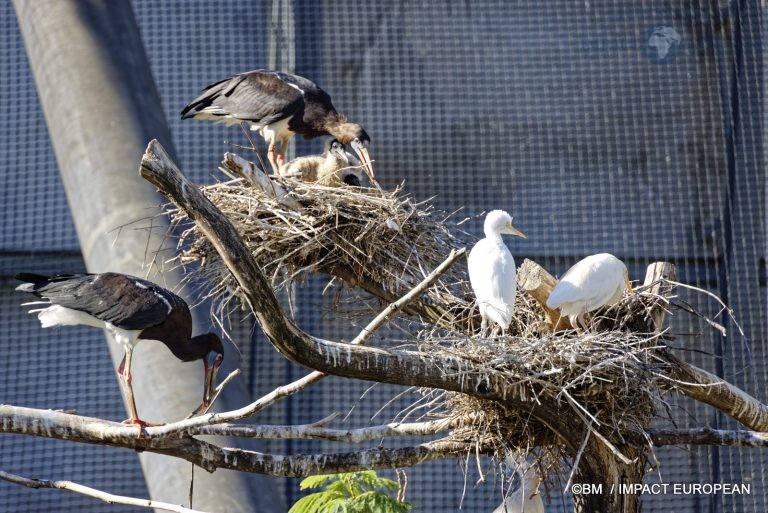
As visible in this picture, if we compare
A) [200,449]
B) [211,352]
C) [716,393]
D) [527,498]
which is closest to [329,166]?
[211,352]

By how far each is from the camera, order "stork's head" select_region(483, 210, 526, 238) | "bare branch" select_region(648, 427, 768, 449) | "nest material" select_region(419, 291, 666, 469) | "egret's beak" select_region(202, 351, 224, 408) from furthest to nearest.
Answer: "egret's beak" select_region(202, 351, 224, 408) < "stork's head" select_region(483, 210, 526, 238) < "bare branch" select_region(648, 427, 768, 449) < "nest material" select_region(419, 291, 666, 469)

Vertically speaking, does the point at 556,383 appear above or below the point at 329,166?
below

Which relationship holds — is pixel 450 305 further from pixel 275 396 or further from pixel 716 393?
pixel 275 396

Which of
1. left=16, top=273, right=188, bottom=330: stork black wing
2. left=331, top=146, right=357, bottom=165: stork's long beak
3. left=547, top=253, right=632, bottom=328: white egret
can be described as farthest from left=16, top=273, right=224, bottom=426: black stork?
left=547, top=253, right=632, bottom=328: white egret

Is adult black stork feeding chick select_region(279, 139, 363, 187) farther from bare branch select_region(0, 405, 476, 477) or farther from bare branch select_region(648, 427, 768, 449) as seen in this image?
bare branch select_region(648, 427, 768, 449)

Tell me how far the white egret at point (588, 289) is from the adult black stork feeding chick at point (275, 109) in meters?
1.11

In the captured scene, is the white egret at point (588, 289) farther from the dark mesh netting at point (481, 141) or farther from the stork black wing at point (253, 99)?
the dark mesh netting at point (481, 141)

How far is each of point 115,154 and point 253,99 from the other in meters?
0.91

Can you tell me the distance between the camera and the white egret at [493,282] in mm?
3182

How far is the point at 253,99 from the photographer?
4312mm

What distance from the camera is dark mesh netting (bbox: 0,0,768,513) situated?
5.56m

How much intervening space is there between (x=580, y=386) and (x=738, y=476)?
2643mm

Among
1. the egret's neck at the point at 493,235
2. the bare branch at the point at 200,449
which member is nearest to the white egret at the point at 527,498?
the bare branch at the point at 200,449

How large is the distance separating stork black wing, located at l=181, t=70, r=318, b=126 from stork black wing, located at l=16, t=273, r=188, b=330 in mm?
1014
